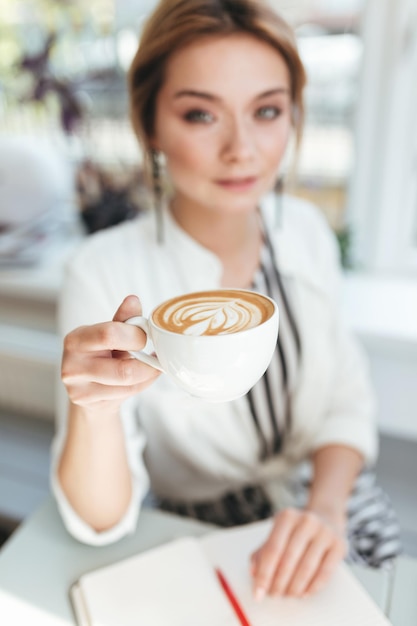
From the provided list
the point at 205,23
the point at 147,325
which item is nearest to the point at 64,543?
the point at 147,325

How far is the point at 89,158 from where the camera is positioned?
1.70 metres

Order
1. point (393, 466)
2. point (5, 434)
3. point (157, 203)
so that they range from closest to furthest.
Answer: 1. point (157, 203)
2. point (393, 466)
3. point (5, 434)

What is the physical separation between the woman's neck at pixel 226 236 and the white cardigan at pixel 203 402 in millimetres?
28

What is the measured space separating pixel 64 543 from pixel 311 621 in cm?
33

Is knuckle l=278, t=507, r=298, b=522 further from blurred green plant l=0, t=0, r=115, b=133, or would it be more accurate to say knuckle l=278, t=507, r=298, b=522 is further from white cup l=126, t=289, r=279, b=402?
blurred green plant l=0, t=0, r=115, b=133

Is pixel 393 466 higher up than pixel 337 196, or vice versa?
pixel 337 196

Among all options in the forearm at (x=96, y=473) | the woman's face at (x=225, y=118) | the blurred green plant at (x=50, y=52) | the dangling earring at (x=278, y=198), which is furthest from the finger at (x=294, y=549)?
the blurred green plant at (x=50, y=52)

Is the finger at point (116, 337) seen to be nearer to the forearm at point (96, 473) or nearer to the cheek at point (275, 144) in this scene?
the forearm at point (96, 473)

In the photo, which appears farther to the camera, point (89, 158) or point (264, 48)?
point (89, 158)

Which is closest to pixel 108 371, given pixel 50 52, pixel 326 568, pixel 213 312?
pixel 213 312

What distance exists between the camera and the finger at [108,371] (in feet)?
1.70

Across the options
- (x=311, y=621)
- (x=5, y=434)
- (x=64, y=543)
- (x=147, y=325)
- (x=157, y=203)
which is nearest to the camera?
(x=147, y=325)

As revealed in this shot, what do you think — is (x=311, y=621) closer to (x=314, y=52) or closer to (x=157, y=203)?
(x=157, y=203)

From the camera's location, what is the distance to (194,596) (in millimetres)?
634
